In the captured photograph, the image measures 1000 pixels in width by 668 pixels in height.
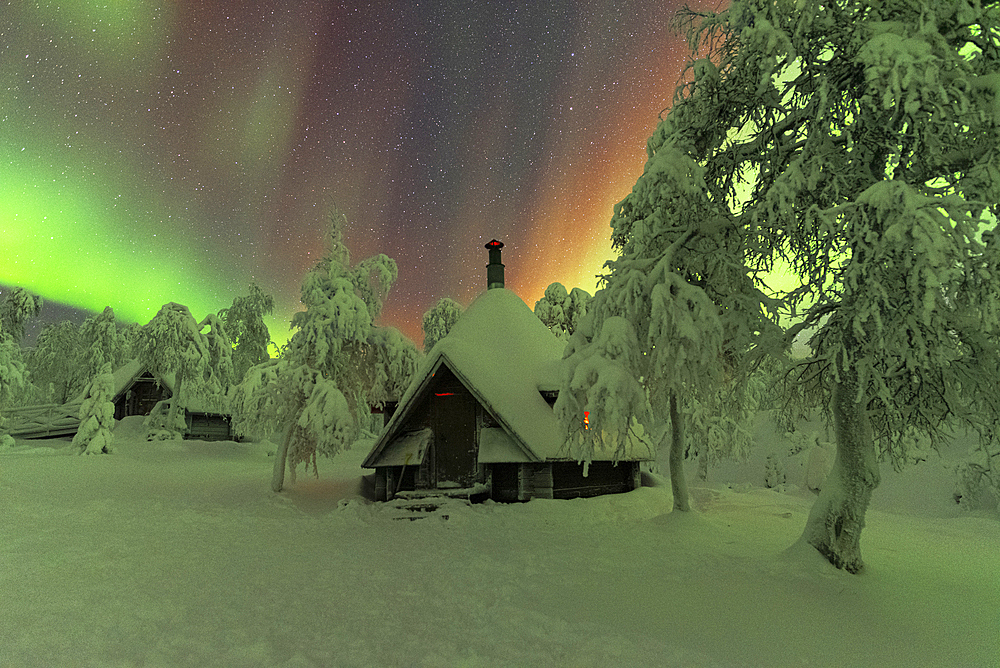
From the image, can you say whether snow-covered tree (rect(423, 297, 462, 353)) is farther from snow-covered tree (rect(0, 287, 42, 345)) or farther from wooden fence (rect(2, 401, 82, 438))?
snow-covered tree (rect(0, 287, 42, 345))

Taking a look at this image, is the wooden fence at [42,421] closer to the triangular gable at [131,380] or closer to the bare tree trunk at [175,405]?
the triangular gable at [131,380]

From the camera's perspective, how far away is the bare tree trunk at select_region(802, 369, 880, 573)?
7.68 metres

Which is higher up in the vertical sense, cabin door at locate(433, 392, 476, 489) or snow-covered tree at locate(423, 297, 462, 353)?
snow-covered tree at locate(423, 297, 462, 353)

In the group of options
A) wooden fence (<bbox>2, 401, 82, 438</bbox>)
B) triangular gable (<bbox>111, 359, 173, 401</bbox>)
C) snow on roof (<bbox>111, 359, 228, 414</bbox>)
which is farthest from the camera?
triangular gable (<bbox>111, 359, 173, 401</bbox>)

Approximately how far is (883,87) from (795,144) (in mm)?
1668

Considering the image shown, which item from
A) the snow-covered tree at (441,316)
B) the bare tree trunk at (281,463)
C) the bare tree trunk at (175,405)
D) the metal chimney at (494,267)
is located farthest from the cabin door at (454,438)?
the snow-covered tree at (441,316)

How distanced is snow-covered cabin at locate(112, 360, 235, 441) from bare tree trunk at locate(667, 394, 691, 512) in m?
26.9

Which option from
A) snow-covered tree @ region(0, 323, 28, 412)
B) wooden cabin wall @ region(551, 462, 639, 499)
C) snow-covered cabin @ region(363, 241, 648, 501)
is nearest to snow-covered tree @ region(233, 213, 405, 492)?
snow-covered cabin @ region(363, 241, 648, 501)

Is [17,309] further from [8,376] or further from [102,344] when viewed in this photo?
[8,376]

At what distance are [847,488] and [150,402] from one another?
35439 mm

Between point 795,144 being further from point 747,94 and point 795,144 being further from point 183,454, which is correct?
point 183,454

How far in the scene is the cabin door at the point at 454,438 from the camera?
14.6 m

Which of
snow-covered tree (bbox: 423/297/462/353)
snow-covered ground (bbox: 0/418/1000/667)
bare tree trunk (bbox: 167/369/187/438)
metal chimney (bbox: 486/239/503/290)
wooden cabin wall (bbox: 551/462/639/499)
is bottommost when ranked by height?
snow-covered ground (bbox: 0/418/1000/667)

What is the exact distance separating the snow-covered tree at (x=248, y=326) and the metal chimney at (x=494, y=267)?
22.1 metres
